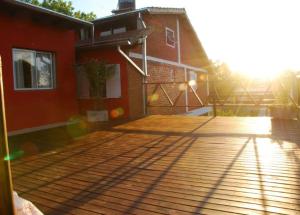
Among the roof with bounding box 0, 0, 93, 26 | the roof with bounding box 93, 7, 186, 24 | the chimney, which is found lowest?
the roof with bounding box 0, 0, 93, 26

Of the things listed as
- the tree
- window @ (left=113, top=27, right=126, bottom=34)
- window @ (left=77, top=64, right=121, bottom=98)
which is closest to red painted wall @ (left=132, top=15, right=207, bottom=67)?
window @ (left=113, top=27, right=126, bottom=34)

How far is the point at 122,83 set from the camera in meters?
10.1

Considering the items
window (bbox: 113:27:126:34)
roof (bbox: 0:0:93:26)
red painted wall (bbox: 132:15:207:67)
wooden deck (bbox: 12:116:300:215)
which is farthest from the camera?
red painted wall (bbox: 132:15:207:67)

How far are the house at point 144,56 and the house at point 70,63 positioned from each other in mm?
34

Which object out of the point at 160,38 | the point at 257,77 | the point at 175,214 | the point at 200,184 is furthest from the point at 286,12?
the point at 175,214

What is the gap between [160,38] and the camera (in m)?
13.6

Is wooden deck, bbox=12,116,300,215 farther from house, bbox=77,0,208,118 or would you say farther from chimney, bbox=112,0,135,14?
chimney, bbox=112,0,135,14

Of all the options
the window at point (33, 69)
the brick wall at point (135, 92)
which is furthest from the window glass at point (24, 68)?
the brick wall at point (135, 92)

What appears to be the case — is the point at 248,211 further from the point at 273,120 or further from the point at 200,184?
the point at 273,120

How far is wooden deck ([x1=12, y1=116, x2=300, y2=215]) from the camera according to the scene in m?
3.06

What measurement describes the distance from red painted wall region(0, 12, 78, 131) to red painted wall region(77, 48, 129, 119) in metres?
0.61

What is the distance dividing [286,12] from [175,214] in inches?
424

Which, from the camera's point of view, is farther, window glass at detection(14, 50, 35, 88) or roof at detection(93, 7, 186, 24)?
roof at detection(93, 7, 186, 24)

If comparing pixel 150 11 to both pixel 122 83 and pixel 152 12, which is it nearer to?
pixel 152 12
